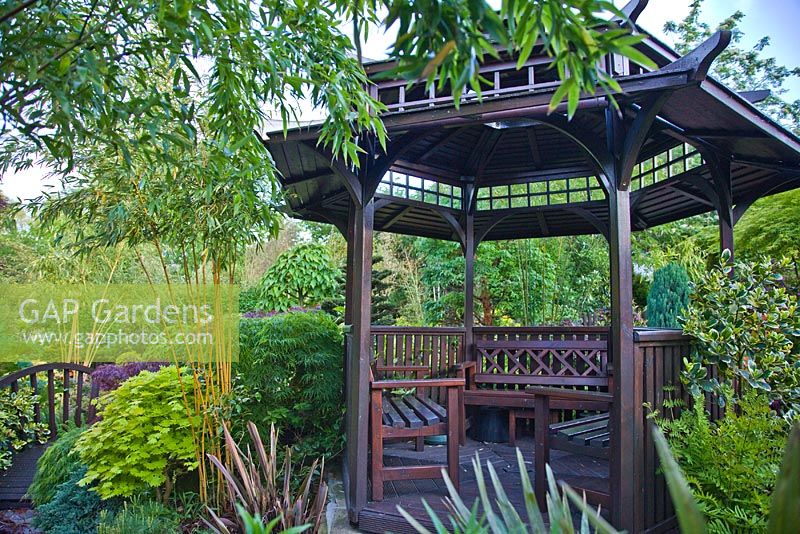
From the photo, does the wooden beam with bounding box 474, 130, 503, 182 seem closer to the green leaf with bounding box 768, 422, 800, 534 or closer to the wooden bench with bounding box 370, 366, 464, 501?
the wooden bench with bounding box 370, 366, 464, 501

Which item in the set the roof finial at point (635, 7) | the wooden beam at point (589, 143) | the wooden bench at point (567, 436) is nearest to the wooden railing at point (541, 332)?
the wooden bench at point (567, 436)

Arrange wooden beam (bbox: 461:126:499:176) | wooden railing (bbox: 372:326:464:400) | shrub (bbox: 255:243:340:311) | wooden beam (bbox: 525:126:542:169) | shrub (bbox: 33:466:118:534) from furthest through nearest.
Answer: shrub (bbox: 255:243:340:311) < wooden railing (bbox: 372:326:464:400) < wooden beam (bbox: 461:126:499:176) < wooden beam (bbox: 525:126:542:169) < shrub (bbox: 33:466:118:534)

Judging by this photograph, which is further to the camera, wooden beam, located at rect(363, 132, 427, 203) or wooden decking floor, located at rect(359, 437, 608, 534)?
wooden beam, located at rect(363, 132, 427, 203)

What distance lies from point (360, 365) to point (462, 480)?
49.1 inches

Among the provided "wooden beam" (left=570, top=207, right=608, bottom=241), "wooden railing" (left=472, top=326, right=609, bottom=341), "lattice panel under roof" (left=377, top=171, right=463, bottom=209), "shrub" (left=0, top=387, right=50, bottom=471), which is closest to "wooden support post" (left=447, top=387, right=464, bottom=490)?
"lattice panel under roof" (left=377, top=171, right=463, bottom=209)

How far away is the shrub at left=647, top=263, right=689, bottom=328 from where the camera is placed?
5.15m

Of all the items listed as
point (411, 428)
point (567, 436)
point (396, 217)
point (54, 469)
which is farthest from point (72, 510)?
point (396, 217)

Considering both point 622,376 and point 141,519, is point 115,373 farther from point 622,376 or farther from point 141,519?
point 622,376

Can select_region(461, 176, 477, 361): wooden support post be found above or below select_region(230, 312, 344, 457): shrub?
above

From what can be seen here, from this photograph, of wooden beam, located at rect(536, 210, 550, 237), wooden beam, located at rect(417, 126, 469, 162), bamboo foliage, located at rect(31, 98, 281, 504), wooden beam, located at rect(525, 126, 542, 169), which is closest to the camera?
bamboo foliage, located at rect(31, 98, 281, 504)

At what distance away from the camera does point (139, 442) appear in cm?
352

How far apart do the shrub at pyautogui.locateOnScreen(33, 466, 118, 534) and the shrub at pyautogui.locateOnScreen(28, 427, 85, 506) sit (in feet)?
0.51

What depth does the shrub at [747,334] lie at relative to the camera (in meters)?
2.88

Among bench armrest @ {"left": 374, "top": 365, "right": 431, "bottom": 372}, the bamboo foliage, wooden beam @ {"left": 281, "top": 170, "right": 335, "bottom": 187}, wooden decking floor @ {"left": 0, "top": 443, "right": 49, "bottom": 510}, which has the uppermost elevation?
wooden beam @ {"left": 281, "top": 170, "right": 335, "bottom": 187}
